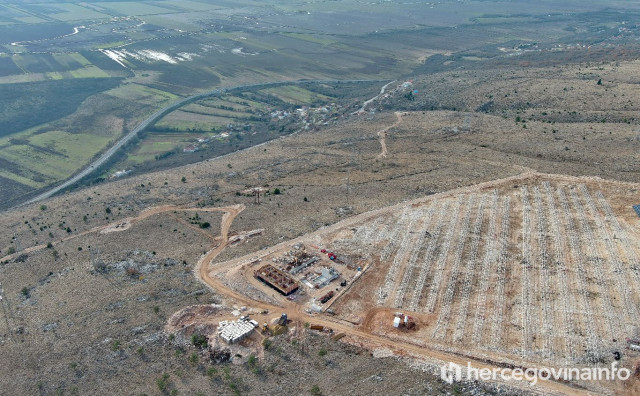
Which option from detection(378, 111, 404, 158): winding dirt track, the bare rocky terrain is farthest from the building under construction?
detection(378, 111, 404, 158): winding dirt track

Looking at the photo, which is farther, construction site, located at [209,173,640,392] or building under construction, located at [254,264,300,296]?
building under construction, located at [254,264,300,296]

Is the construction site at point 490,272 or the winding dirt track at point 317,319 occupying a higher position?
the construction site at point 490,272

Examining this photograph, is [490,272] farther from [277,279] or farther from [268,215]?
[268,215]

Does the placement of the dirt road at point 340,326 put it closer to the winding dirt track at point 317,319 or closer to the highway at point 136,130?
the winding dirt track at point 317,319

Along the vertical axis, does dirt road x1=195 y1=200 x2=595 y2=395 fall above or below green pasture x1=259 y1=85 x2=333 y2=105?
below

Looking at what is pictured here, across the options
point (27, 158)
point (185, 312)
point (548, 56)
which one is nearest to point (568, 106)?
point (548, 56)

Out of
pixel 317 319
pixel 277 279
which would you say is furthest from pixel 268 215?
pixel 317 319

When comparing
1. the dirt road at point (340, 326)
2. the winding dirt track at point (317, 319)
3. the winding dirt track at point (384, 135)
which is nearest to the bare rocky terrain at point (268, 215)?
the winding dirt track at point (384, 135)

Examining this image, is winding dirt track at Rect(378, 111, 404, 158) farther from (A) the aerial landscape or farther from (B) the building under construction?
(B) the building under construction
